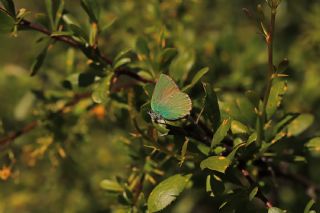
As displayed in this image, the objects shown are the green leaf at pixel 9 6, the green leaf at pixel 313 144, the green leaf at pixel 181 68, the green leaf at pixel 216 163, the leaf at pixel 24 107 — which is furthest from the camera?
the leaf at pixel 24 107

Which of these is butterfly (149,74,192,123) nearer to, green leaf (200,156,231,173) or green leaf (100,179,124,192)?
green leaf (200,156,231,173)

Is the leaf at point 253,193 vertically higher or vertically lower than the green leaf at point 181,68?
lower

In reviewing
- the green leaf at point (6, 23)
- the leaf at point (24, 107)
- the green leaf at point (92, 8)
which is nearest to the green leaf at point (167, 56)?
the green leaf at point (92, 8)

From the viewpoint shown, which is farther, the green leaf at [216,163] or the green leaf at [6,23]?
the green leaf at [6,23]

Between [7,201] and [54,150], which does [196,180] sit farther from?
[7,201]

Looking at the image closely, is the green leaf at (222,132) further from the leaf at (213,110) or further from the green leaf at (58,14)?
the green leaf at (58,14)

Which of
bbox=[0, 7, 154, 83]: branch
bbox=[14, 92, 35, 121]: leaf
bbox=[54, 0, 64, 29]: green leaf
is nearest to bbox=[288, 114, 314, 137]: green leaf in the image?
bbox=[0, 7, 154, 83]: branch

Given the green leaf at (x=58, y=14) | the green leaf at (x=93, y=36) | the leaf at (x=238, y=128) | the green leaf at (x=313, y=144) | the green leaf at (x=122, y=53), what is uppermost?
the green leaf at (x=58, y=14)

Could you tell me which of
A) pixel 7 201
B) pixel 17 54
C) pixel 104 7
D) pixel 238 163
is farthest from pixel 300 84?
pixel 17 54
